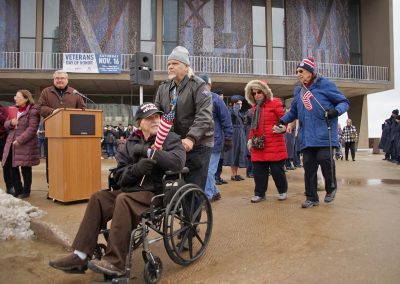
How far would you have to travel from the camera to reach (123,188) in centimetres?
321

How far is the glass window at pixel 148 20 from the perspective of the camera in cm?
2020

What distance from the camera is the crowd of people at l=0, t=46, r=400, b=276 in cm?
286

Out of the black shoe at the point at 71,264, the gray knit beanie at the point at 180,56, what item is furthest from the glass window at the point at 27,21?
the black shoe at the point at 71,264

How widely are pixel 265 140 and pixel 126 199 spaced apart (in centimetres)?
323

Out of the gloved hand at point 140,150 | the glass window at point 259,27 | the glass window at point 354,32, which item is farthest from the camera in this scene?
the glass window at point 354,32

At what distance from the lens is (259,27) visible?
21.3m

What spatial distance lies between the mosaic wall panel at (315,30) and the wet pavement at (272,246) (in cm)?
1702

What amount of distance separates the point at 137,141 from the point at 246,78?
1633cm

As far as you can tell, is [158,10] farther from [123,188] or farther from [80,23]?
[123,188]

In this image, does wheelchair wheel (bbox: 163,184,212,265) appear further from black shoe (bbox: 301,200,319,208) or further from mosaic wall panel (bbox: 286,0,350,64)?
mosaic wall panel (bbox: 286,0,350,64)

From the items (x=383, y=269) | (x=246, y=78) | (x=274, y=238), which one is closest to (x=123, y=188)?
(x=274, y=238)

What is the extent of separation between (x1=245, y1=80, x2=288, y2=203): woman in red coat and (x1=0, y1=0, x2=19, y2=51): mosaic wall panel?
17.6 metres

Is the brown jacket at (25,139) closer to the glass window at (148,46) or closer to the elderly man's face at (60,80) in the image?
the elderly man's face at (60,80)

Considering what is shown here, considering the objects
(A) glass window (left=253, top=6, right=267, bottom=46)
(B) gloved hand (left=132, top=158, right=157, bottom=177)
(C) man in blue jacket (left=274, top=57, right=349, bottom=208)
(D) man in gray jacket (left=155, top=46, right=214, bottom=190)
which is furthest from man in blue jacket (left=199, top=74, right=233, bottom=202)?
(A) glass window (left=253, top=6, right=267, bottom=46)
